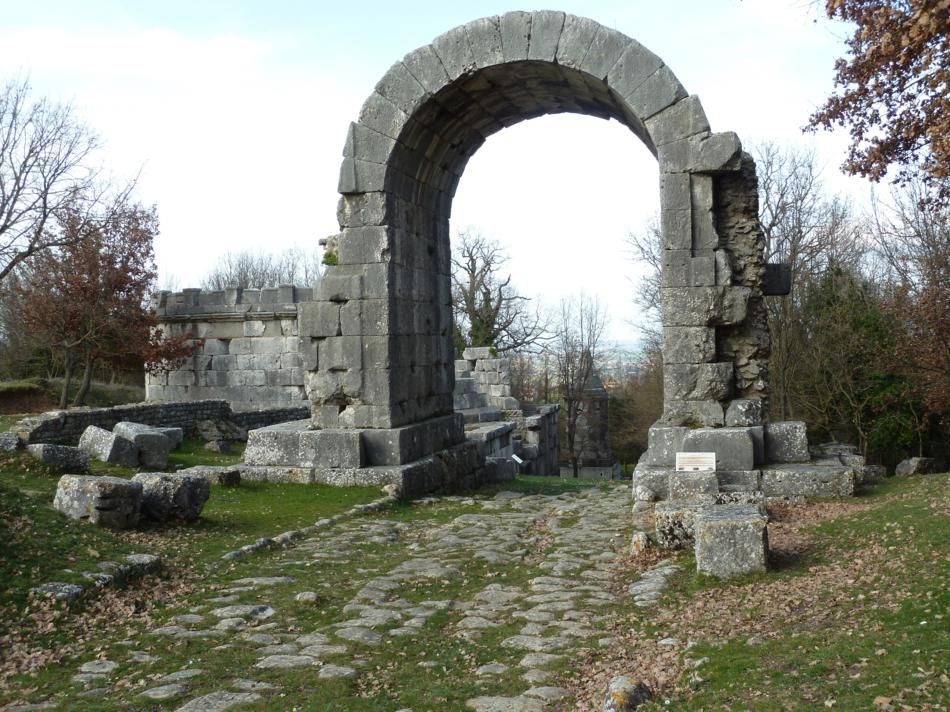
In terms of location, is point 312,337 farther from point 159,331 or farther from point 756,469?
point 159,331

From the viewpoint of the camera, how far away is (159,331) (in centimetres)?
A: 2138

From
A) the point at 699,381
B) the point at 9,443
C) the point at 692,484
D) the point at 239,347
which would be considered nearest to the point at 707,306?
the point at 699,381

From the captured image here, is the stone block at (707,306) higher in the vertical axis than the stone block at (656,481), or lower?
higher

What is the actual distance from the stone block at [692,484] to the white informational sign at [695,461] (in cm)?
64

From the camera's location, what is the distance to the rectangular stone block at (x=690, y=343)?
997cm

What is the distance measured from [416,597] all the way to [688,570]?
6.46ft

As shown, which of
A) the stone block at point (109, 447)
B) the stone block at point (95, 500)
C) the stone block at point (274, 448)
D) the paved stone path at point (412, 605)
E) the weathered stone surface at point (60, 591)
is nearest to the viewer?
the paved stone path at point (412, 605)

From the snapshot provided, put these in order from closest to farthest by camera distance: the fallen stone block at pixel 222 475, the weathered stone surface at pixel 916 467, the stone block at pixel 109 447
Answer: the fallen stone block at pixel 222 475 → the stone block at pixel 109 447 → the weathered stone surface at pixel 916 467

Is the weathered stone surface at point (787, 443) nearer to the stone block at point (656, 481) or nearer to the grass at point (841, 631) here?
the stone block at point (656, 481)

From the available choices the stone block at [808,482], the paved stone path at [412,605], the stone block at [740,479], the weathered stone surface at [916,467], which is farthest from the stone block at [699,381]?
the weathered stone surface at [916,467]

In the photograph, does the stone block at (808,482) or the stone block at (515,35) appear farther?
the stone block at (515,35)

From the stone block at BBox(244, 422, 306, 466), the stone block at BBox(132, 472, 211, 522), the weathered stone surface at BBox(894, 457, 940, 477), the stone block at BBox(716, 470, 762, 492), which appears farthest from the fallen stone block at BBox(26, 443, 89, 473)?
the weathered stone surface at BBox(894, 457, 940, 477)

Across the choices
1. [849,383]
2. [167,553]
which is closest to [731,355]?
[167,553]

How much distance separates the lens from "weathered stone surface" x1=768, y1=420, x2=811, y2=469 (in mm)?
9891
